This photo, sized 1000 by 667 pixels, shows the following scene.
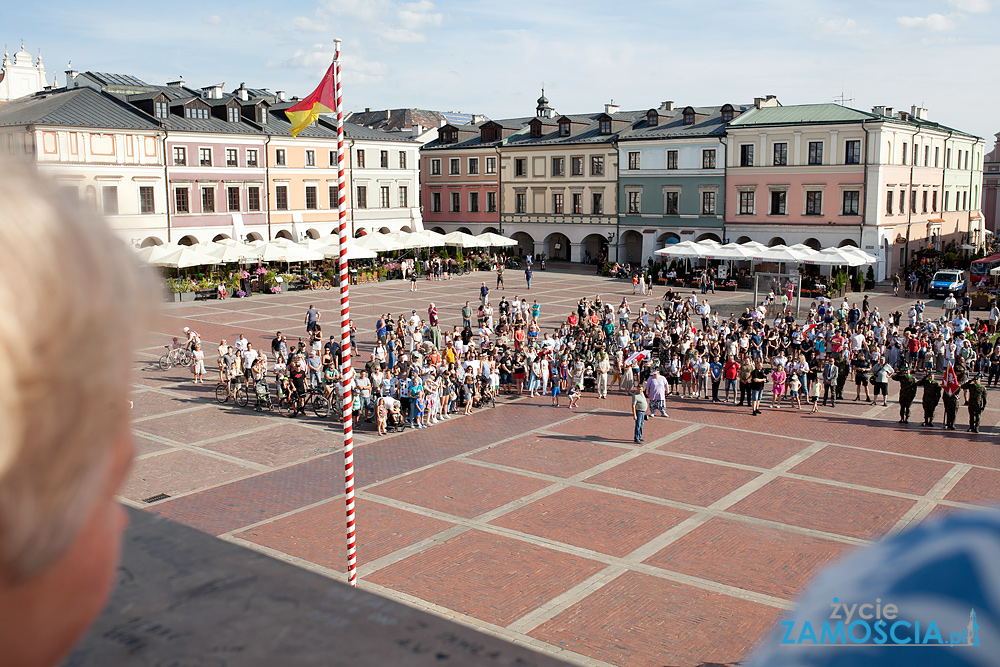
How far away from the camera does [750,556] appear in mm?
13766

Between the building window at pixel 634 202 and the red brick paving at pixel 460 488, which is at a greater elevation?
the building window at pixel 634 202

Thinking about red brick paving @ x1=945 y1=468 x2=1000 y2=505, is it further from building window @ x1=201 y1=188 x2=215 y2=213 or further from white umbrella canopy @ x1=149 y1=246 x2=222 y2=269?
building window @ x1=201 y1=188 x2=215 y2=213

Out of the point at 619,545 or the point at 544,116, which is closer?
the point at 619,545

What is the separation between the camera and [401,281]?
57000 mm

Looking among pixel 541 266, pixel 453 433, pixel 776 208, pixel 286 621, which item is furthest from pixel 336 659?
pixel 541 266

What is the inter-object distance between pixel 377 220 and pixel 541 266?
44.5 feet

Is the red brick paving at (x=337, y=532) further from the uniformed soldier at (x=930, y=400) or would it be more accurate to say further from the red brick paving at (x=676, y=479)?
the uniformed soldier at (x=930, y=400)

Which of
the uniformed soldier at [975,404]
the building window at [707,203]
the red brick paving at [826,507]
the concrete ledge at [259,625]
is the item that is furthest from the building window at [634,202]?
the concrete ledge at [259,625]

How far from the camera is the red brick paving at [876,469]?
17.3 meters

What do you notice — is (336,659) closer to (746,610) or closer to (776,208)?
(746,610)

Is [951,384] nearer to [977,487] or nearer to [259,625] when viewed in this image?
[977,487]

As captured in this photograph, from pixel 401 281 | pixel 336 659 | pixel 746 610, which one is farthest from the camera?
pixel 401 281

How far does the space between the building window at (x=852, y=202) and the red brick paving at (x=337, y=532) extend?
4654 centimetres

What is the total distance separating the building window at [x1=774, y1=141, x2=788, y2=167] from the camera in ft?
186
